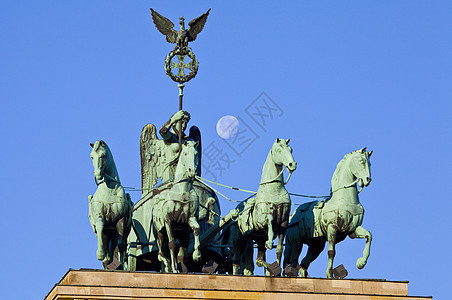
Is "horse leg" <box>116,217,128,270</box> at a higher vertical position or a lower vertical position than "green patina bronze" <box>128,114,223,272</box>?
lower

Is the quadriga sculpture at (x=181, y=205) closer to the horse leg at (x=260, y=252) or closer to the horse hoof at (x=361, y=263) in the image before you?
the horse leg at (x=260, y=252)

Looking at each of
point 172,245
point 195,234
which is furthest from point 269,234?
point 172,245

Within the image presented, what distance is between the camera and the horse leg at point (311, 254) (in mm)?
45906

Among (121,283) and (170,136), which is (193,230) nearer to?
(121,283)

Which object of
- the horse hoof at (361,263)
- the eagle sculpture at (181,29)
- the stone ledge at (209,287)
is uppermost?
the eagle sculpture at (181,29)

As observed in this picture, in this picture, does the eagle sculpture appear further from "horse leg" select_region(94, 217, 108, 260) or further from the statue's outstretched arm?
Result: "horse leg" select_region(94, 217, 108, 260)

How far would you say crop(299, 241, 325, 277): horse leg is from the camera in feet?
151

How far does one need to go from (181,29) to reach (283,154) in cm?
872

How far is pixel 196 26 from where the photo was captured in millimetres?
51656

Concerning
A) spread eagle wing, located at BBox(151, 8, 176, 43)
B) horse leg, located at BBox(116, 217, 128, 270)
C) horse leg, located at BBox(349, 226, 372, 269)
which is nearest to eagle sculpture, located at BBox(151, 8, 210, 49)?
spread eagle wing, located at BBox(151, 8, 176, 43)

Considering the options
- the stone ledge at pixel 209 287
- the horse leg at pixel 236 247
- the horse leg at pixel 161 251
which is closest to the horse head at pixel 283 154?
the horse leg at pixel 236 247

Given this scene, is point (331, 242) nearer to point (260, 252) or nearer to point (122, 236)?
point (260, 252)

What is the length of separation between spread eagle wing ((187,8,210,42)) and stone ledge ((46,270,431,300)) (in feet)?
35.0

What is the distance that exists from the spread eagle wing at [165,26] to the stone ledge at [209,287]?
10.6m
